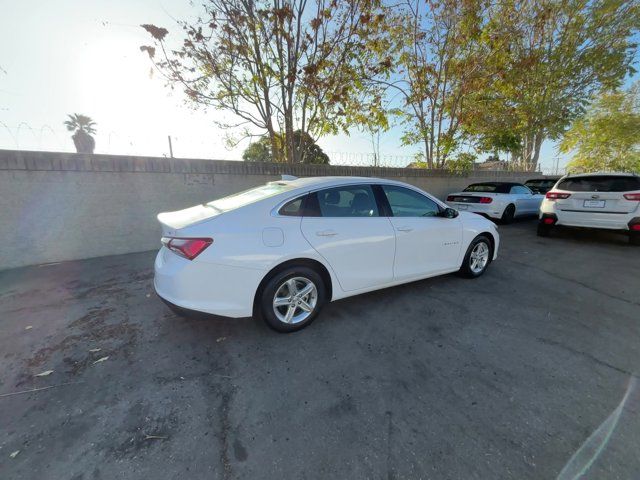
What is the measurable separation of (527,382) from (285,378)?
1866mm

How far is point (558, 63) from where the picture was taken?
10.4 metres

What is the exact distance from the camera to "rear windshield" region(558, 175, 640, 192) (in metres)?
5.12

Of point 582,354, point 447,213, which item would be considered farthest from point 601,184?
point 582,354

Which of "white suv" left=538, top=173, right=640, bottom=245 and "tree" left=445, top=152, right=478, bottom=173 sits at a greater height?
"tree" left=445, top=152, right=478, bottom=173

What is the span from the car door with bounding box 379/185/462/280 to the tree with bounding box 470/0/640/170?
8236 millimetres

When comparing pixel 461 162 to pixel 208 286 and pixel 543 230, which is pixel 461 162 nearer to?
pixel 543 230

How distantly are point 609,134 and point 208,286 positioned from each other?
26211 mm

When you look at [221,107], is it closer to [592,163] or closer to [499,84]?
[499,84]

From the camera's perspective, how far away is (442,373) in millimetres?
2127

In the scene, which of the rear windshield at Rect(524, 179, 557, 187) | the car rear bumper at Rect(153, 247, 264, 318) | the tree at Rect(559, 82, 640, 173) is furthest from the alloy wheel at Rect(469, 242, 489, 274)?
the tree at Rect(559, 82, 640, 173)

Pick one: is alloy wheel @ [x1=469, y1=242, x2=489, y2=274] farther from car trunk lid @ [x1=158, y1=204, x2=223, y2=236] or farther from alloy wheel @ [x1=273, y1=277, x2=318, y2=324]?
car trunk lid @ [x1=158, y1=204, x2=223, y2=236]

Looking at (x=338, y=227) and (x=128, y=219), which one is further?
(x=128, y=219)

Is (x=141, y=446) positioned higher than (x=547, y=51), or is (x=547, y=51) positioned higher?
(x=547, y=51)

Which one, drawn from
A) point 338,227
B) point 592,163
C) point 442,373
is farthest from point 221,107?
point 592,163
